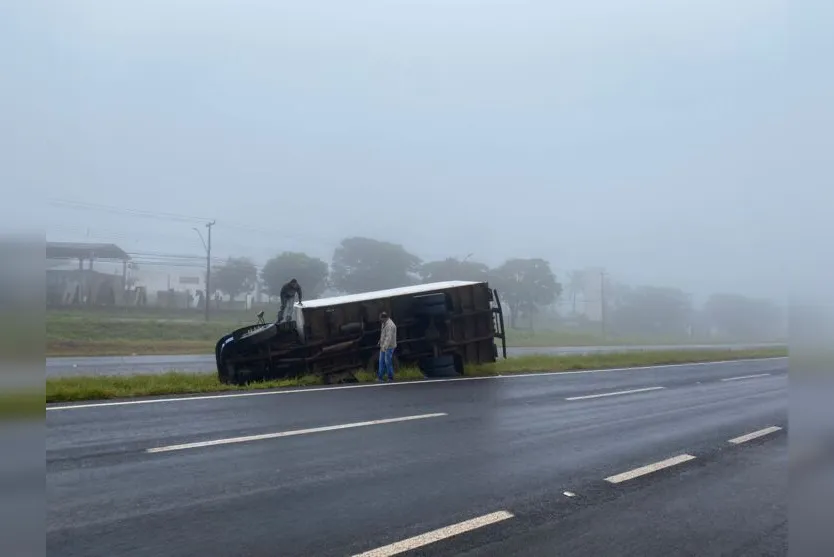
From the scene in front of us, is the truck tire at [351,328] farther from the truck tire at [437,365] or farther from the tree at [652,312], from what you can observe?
the tree at [652,312]

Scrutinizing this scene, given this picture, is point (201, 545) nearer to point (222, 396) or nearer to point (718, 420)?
point (222, 396)

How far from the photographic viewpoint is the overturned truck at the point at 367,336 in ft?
47.8

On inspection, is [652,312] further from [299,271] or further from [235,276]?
[235,276]

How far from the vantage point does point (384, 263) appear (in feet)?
162

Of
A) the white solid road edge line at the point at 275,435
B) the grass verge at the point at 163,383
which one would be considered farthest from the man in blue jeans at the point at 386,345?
the white solid road edge line at the point at 275,435

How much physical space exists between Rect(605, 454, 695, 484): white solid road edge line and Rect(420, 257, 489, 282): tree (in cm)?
4011

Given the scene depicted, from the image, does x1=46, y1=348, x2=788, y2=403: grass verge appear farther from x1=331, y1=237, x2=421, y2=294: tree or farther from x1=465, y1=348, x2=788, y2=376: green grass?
x1=331, y1=237, x2=421, y2=294: tree

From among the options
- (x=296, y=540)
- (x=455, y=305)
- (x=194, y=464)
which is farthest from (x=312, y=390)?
(x=296, y=540)

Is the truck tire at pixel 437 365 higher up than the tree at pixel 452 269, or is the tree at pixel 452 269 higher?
the tree at pixel 452 269

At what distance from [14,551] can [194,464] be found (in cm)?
508

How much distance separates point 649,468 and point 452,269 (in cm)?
4331

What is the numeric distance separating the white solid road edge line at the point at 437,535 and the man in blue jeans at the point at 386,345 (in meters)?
9.73

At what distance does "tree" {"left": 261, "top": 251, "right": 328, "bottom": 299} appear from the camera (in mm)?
41156

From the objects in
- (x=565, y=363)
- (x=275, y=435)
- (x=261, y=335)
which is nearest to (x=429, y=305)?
(x=261, y=335)
